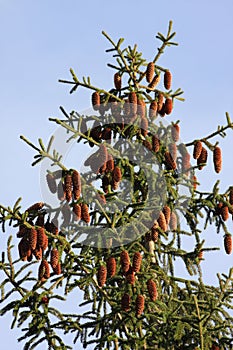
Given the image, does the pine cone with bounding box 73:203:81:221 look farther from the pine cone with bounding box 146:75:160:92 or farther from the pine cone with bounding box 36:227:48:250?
the pine cone with bounding box 146:75:160:92

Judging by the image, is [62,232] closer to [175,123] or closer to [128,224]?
[128,224]

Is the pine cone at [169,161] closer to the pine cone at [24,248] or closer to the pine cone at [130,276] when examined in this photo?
the pine cone at [130,276]

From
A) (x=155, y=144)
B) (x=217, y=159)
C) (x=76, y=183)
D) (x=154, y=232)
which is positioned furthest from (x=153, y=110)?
(x=76, y=183)

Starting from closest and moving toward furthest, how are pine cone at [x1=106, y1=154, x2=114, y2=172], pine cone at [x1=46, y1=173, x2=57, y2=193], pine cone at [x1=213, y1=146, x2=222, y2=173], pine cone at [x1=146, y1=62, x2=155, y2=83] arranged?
pine cone at [x1=46, y1=173, x2=57, y2=193] → pine cone at [x1=106, y1=154, x2=114, y2=172] → pine cone at [x1=213, y1=146, x2=222, y2=173] → pine cone at [x1=146, y1=62, x2=155, y2=83]

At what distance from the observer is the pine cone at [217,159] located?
1077 centimetres

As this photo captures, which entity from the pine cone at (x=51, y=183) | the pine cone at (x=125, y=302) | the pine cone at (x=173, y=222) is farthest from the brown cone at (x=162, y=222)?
the pine cone at (x=51, y=183)

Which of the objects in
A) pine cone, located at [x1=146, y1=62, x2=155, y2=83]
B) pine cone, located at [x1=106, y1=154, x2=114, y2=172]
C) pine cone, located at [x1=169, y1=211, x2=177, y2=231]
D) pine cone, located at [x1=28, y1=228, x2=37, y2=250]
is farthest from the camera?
pine cone, located at [x1=146, y1=62, x2=155, y2=83]

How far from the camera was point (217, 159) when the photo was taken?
427 inches

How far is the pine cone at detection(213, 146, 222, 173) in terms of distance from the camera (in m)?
10.8

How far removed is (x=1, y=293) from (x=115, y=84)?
12.2ft

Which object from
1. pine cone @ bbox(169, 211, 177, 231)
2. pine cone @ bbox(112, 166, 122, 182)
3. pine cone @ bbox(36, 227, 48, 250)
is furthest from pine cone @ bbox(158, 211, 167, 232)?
pine cone @ bbox(36, 227, 48, 250)

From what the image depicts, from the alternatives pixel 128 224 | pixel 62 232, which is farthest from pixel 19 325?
pixel 128 224

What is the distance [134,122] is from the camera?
10.8 m

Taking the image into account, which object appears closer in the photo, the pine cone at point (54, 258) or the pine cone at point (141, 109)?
the pine cone at point (54, 258)
